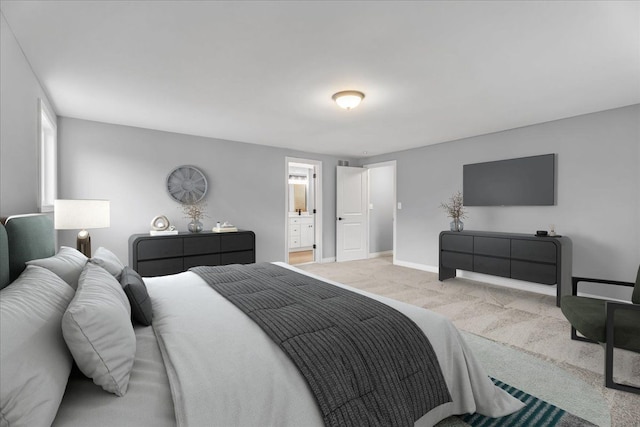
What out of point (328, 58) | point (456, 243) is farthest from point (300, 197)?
point (328, 58)

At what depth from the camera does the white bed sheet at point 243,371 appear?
3.54ft

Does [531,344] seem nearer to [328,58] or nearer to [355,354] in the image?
[355,354]

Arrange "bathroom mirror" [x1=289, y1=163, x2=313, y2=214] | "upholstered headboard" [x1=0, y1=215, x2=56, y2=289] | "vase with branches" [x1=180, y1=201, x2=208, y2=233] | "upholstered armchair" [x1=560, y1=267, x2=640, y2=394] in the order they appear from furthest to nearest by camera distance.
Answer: "bathroom mirror" [x1=289, y1=163, x2=313, y2=214] → "vase with branches" [x1=180, y1=201, x2=208, y2=233] → "upholstered armchair" [x1=560, y1=267, x2=640, y2=394] → "upholstered headboard" [x1=0, y1=215, x2=56, y2=289]

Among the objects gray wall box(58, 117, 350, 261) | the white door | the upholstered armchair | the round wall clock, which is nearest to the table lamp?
gray wall box(58, 117, 350, 261)

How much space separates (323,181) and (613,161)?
4450 millimetres

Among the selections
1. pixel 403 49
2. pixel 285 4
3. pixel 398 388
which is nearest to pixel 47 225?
pixel 285 4

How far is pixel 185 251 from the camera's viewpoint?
14.2ft

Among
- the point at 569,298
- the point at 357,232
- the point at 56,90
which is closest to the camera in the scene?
the point at 569,298

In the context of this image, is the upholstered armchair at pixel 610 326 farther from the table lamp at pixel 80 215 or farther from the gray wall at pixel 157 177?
the gray wall at pixel 157 177

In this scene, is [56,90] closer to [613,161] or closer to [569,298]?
[569,298]

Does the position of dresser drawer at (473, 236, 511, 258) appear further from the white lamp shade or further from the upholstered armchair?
the white lamp shade

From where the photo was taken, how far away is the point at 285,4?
1.81m

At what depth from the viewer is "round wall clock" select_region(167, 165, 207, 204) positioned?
4766 mm

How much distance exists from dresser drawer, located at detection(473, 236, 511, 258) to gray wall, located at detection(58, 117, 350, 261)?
3290 millimetres
